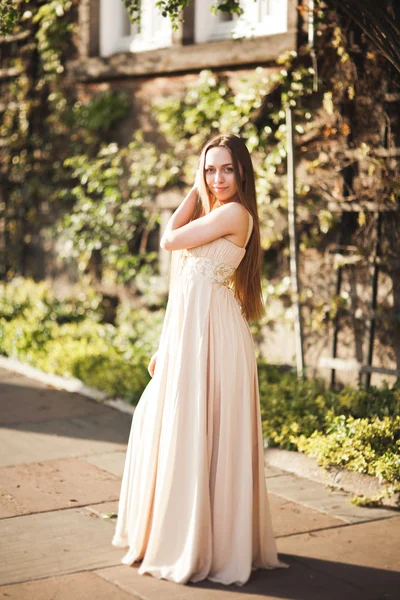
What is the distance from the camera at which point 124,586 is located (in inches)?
145

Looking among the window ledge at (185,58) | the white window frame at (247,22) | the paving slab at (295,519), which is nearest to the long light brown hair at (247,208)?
the paving slab at (295,519)

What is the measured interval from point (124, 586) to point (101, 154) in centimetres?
650

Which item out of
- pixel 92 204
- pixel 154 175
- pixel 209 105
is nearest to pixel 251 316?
pixel 209 105

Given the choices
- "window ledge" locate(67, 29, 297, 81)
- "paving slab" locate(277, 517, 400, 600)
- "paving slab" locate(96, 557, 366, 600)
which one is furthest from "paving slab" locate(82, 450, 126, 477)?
"window ledge" locate(67, 29, 297, 81)

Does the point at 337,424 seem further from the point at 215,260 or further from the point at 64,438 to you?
the point at 64,438

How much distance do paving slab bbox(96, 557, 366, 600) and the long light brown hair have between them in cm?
128

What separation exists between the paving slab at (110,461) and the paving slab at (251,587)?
1.66m

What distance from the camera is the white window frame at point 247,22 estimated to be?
7.75 meters

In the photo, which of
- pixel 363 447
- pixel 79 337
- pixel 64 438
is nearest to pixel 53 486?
pixel 64 438

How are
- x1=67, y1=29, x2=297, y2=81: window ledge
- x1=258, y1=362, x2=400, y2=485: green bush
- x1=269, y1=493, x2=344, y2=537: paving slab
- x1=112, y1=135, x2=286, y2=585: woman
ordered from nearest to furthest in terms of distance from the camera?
1. x1=112, y1=135, x2=286, y2=585: woman
2. x1=269, y1=493, x2=344, y2=537: paving slab
3. x1=258, y1=362, x2=400, y2=485: green bush
4. x1=67, y1=29, x2=297, y2=81: window ledge

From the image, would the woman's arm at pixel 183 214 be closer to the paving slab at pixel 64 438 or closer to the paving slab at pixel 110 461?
the paving slab at pixel 110 461

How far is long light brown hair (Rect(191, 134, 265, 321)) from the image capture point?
3963 mm

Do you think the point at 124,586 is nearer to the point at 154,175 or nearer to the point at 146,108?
the point at 154,175

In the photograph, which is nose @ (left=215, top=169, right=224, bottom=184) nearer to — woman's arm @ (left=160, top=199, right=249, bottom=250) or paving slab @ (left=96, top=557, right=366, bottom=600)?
woman's arm @ (left=160, top=199, right=249, bottom=250)
